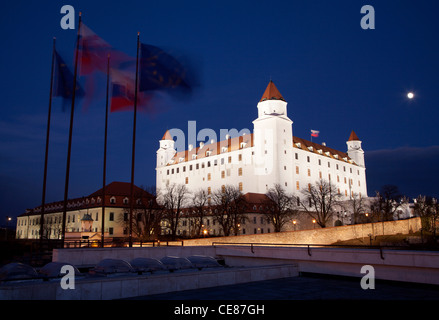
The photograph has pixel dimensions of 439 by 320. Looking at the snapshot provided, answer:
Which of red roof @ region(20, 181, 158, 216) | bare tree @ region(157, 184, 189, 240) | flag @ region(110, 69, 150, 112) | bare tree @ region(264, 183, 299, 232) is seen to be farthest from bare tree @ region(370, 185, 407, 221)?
flag @ region(110, 69, 150, 112)

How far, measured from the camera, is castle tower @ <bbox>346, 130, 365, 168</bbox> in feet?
395

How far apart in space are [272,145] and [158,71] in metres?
64.7

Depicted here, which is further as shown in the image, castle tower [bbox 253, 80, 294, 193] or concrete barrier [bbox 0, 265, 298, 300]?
castle tower [bbox 253, 80, 294, 193]

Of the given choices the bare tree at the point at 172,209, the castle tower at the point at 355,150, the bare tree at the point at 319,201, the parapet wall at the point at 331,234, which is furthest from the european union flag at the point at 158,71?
the castle tower at the point at 355,150

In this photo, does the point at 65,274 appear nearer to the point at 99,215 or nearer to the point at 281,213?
the point at 281,213

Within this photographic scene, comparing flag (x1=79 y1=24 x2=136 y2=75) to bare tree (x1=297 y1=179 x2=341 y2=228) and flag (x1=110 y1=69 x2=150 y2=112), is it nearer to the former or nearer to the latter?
flag (x1=110 y1=69 x2=150 y2=112)

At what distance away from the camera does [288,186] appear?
284ft

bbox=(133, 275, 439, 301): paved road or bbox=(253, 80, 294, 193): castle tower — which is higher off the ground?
bbox=(253, 80, 294, 193): castle tower

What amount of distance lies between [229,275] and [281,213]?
2134 inches

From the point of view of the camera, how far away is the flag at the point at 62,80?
25.7 meters

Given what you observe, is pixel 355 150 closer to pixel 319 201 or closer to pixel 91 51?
pixel 319 201

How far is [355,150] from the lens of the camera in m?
121

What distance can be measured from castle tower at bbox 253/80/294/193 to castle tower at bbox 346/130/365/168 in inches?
1558
